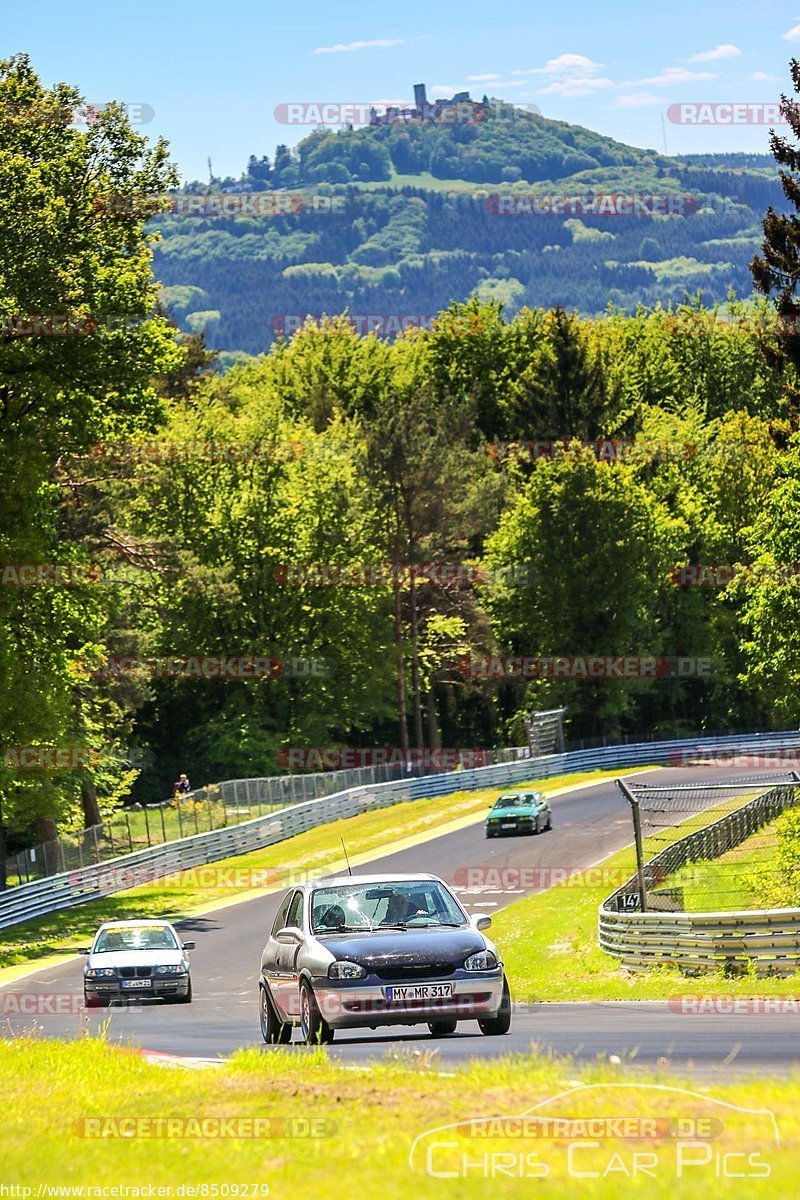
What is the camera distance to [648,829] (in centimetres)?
4900

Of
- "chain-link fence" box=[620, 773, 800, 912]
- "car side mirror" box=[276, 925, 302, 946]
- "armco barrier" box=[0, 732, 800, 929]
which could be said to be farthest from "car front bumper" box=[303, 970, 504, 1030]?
"armco barrier" box=[0, 732, 800, 929]

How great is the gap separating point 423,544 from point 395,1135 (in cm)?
7155

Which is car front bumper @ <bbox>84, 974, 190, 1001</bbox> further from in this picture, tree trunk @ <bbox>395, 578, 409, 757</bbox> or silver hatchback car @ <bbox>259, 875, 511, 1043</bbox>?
tree trunk @ <bbox>395, 578, 409, 757</bbox>

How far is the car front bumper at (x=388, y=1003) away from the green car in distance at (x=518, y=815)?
35544 mm

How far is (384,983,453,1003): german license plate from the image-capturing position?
1438 cm

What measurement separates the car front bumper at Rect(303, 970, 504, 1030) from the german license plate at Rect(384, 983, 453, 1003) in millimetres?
17

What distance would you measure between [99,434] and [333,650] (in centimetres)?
3951

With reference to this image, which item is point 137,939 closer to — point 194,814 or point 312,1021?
point 312,1021

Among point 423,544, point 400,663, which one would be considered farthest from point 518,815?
point 423,544

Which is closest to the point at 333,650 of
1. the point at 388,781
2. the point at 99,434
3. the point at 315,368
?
the point at 388,781

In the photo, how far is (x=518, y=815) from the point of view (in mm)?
50125

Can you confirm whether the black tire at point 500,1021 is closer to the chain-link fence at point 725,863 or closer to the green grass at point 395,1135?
the green grass at point 395,1135

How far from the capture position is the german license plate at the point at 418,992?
1438 centimetres

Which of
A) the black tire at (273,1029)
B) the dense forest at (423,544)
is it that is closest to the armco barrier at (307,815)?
the dense forest at (423,544)
